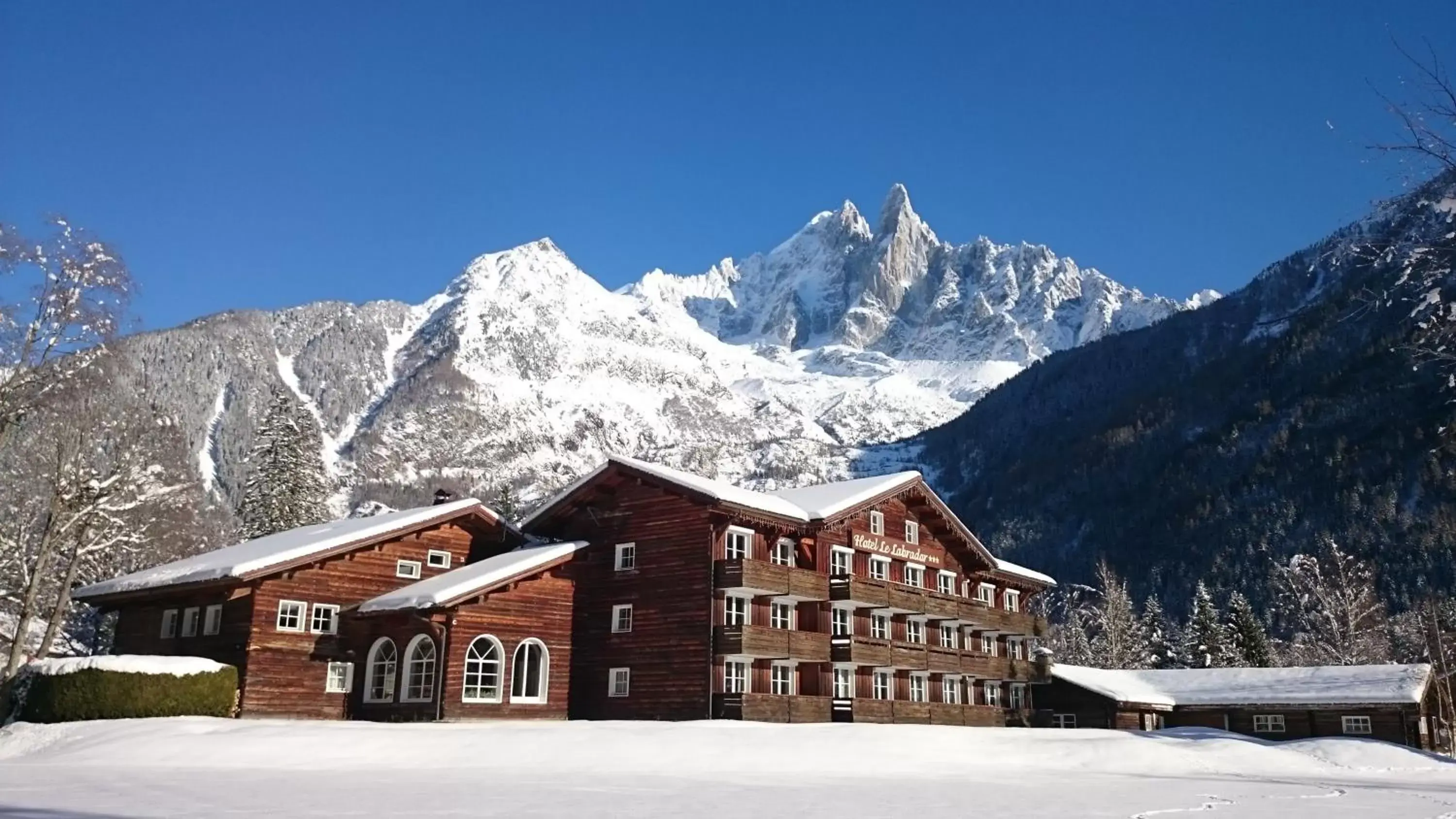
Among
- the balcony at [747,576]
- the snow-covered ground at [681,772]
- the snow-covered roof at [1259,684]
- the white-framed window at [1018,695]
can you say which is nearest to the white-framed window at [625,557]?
the balcony at [747,576]

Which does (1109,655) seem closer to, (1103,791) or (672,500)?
(672,500)

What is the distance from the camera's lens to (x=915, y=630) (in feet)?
174

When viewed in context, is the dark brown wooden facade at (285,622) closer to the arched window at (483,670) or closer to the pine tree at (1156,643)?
the arched window at (483,670)

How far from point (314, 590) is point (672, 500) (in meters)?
13.9

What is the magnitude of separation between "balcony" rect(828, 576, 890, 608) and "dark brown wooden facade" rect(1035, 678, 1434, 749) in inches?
757

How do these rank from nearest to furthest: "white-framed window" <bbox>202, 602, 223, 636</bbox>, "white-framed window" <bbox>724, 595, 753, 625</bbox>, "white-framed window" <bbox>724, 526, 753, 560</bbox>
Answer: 1. "white-framed window" <bbox>202, 602, 223, 636</bbox>
2. "white-framed window" <bbox>724, 595, 753, 625</bbox>
3. "white-framed window" <bbox>724, 526, 753, 560</bbox>

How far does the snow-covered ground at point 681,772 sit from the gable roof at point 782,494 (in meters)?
9.49

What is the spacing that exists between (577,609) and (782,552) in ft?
29.5

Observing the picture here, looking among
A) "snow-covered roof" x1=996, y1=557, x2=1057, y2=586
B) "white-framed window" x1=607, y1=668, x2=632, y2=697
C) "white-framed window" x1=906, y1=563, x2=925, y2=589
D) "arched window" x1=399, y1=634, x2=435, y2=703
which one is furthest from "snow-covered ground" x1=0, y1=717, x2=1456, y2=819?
"snow-covered roof" x1=996, y1=557, x2=1057, y2=586

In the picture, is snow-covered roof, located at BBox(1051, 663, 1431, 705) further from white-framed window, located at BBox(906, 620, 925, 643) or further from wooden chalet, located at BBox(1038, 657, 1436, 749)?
white-framed window, located at BBox(906, 620, 925, 643)

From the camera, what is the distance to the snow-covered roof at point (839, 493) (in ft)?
155

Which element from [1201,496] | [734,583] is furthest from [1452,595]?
[734,583]

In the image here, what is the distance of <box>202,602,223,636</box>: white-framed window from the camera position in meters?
39.9

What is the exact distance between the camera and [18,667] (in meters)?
35.5
